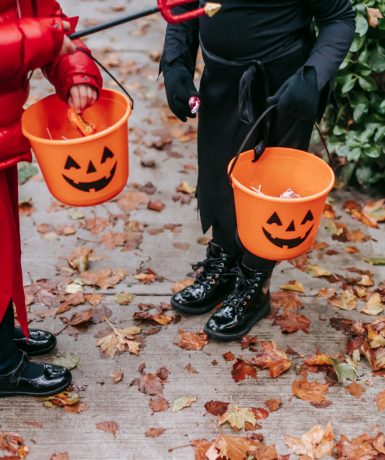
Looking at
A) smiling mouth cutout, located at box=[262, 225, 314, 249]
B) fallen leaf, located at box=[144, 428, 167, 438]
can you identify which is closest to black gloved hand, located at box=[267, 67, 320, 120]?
smiling mouth cutout, located at box=[262, 225, 314, 249]

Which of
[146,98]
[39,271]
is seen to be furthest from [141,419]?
[146,98]

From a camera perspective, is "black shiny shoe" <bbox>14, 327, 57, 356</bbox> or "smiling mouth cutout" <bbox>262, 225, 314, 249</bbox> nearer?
"smiling mouth cutout" <bbox>262, 225, 314, 249</bbox>

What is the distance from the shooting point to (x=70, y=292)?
2.46m

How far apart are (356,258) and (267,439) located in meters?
1.34

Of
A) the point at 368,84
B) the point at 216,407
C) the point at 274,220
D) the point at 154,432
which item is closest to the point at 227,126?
the point at 274,220

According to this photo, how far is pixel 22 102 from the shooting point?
152cm

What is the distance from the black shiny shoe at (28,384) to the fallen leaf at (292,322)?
3.55 ft

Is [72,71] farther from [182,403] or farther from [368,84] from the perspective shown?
[368,84]

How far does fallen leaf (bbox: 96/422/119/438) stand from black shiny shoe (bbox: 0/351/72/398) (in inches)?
9.5

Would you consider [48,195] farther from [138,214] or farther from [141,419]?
[141,419]

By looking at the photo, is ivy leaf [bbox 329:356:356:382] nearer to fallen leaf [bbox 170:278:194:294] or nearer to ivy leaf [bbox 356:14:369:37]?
fallen leaf [bbox 170:278:194:294]

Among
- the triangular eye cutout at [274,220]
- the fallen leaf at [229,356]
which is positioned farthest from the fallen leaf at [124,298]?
the triangular eye cutout at [274,220]

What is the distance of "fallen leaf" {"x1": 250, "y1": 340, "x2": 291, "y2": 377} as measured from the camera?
202 cm

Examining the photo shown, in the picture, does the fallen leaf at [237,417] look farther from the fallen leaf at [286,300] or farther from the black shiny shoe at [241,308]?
the fallen leaf at [286,300]
